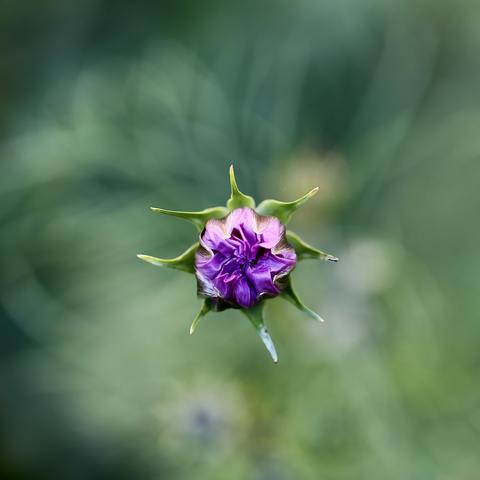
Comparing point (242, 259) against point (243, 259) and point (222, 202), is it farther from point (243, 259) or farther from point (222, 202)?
point (222, 202)

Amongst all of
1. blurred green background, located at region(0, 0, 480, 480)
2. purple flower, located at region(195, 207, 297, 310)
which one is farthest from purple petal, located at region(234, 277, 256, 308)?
blurred green background, located at region(0, 0, 480, 480)

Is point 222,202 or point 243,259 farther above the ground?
point 243,259

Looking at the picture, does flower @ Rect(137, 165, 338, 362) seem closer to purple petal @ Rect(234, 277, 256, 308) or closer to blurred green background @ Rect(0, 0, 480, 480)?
purple petal @ Rect(234, 277, 256, 308)

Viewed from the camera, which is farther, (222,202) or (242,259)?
(222,202)

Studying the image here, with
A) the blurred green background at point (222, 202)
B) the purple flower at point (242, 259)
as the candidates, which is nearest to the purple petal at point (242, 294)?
the purple flower at point (242, 259)

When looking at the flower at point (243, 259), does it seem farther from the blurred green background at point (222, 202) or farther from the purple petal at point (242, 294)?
the blurred green background at point (222, 202)

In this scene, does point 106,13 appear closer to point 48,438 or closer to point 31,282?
point 31,282

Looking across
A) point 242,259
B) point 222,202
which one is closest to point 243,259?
point 242,259

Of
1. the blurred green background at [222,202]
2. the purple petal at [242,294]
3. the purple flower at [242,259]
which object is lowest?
the blurred green background at [222,202]
